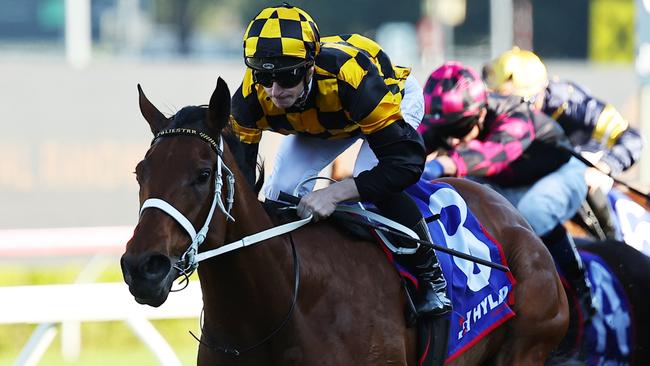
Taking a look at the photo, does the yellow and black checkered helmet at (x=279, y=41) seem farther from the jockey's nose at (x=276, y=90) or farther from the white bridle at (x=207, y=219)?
the white bridle at (x=207, y=219)

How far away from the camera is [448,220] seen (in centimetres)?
434

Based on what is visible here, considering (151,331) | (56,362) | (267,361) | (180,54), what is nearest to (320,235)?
(267,361)

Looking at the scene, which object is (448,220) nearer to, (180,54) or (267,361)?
(267,361)

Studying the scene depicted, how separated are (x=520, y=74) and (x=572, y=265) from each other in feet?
4.58

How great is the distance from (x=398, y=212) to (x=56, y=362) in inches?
152

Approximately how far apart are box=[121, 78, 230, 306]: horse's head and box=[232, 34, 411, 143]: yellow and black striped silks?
16.8 inches

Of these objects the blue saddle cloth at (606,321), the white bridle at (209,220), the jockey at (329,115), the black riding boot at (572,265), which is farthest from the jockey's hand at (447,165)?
the white bridle at (209,220)

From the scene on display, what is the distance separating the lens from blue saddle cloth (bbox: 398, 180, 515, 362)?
4.18 meters

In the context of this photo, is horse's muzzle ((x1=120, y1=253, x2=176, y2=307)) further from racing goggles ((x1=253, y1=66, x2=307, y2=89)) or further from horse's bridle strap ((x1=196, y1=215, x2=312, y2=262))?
racing goggles ((x1=253, y1=66, x2=307, y2=89))

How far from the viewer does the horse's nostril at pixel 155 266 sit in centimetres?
304

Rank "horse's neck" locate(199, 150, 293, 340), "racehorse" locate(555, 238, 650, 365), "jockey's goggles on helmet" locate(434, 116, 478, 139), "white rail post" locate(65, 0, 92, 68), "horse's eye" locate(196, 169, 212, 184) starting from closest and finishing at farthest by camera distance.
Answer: "horse's eye" locate(196, 169, 212, 184) → "horse's neck" locate(199, 150, 293, 340) → "racehorse" locate(555, 238, 650, 365) → "jockey's goggles on helmet" locate(434, 116, 478, 139) → "white rail post" locate(65, 0, 92, 68)

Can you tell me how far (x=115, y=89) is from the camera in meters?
9.77

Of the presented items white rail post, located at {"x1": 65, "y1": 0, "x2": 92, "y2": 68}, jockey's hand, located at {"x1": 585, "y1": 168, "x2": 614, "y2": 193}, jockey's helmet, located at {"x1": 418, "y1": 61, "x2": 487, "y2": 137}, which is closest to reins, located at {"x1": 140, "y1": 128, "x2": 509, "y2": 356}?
jockey's helmet, located at {"x1": 418, "y1": 61, "x2": 487, "y2": 137}

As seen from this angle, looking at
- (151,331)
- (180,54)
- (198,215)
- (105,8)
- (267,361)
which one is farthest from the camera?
(180,54)
